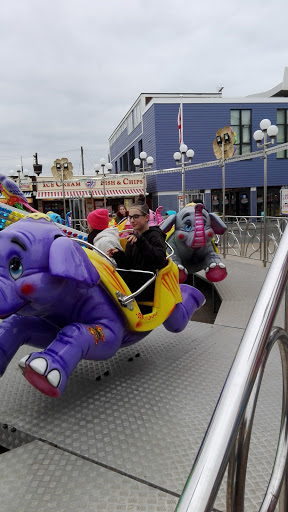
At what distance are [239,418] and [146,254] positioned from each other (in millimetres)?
1811

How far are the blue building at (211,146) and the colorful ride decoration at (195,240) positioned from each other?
51.1 feet

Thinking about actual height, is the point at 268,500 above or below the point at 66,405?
above

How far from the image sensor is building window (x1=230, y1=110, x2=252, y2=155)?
21391 mm

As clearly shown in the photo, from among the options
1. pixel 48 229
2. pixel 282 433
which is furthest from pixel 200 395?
pixel 48 229

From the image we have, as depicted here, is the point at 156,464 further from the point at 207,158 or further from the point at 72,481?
the point at 207,158

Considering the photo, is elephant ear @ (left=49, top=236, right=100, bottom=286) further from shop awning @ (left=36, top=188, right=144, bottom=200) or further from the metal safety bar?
shop awning @ (left=36, top=188, right=144, bottom=200)

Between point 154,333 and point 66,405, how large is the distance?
4.55 ft

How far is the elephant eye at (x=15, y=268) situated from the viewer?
1.86 m

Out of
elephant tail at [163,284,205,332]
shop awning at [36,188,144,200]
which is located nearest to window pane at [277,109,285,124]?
shop awning at [36,188,144,200]

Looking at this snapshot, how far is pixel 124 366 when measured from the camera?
278cm

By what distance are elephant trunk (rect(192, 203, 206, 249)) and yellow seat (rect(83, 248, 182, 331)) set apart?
A: 6.56 feet

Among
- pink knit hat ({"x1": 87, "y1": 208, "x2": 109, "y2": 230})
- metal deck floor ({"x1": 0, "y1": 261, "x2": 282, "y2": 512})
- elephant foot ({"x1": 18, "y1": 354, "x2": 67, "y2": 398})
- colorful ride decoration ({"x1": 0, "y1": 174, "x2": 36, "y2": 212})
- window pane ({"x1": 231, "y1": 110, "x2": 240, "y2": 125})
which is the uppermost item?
window pane ({"x1": 231, "y1": 110, "x2": 240, "y2": 125})

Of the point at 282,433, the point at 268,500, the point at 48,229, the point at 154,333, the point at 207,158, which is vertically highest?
the point at 207,158

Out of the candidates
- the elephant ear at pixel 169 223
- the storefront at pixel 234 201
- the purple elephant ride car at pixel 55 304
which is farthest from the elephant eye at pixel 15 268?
the storefront at pixel 234 201
